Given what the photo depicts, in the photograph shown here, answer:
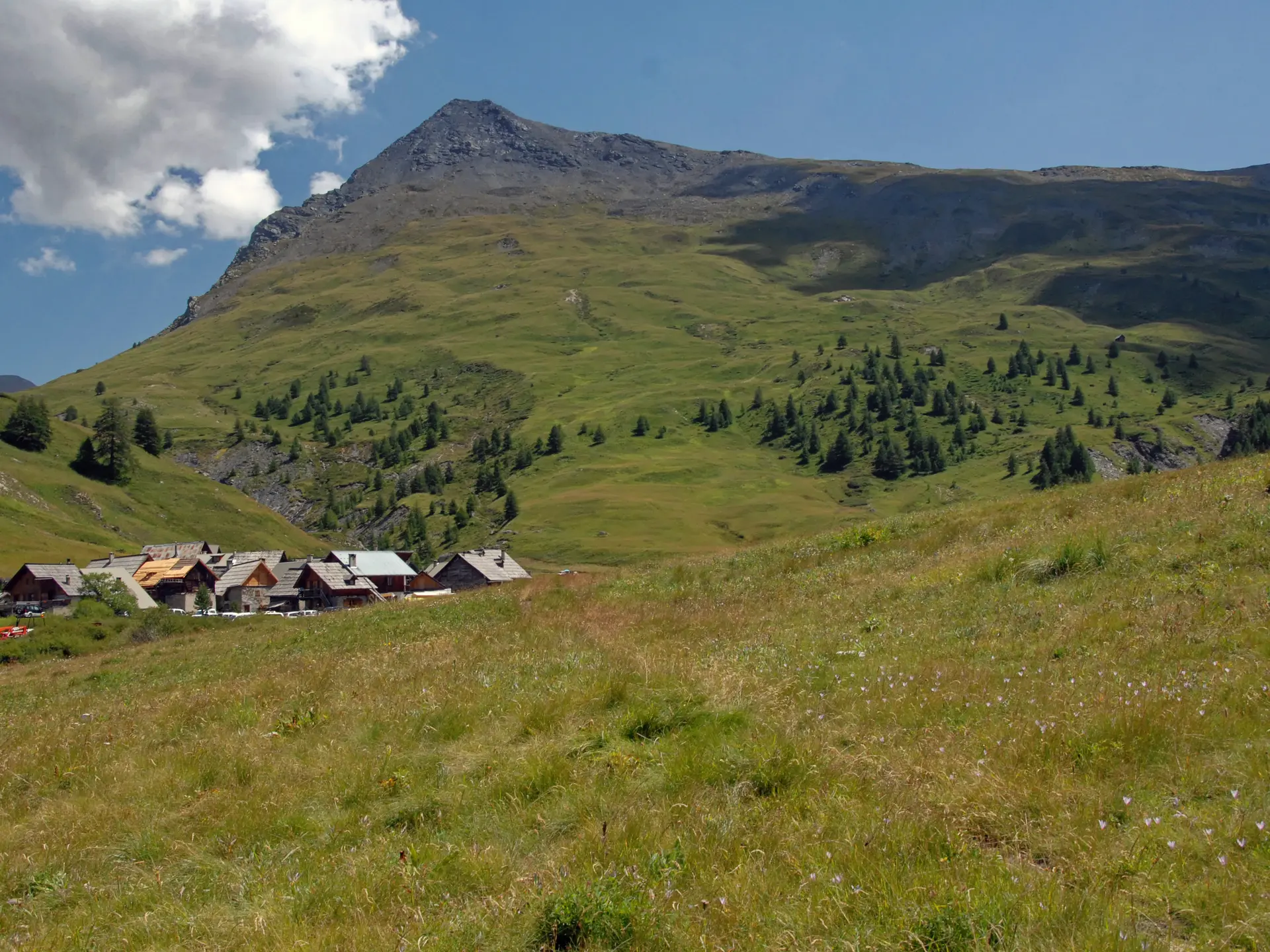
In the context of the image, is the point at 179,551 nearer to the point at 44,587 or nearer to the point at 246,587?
the point at 246,587

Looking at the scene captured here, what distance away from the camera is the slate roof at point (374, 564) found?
127125 mm

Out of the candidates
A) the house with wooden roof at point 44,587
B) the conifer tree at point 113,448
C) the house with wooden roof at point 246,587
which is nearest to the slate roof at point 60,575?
the house with wooden roof at point 44,587

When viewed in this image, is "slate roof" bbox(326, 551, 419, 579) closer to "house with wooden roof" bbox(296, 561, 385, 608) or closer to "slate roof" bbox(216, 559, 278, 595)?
"house with wooden roof" bbox(296, 561, 385, 608)

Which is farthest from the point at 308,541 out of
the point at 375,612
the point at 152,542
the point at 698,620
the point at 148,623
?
the point at 698,620

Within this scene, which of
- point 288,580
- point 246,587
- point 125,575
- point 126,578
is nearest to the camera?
point 126,578

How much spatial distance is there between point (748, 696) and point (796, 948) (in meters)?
4.39

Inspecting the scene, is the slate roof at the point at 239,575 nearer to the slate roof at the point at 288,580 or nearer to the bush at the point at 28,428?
the slate roof at the point at 288,580

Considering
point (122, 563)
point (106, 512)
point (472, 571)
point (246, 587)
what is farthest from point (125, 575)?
point (106, 512)

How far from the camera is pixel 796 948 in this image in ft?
14.9

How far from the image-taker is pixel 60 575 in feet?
321

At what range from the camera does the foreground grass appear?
4.97 metres

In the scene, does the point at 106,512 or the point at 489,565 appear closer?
the point at 489,565

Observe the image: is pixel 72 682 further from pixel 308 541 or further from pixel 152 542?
pixel 308 541

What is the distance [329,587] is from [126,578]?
997 inches
